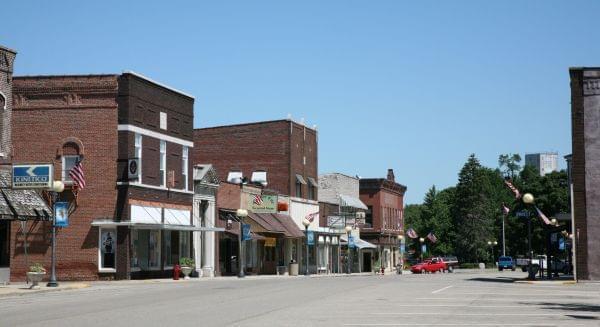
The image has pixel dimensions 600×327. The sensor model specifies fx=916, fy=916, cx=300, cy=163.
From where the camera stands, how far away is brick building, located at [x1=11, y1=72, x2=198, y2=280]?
164ft

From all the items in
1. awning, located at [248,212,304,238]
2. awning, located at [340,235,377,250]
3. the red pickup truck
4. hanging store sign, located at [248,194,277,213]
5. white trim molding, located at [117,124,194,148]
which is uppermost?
white trim molding, located at [117,124,194,148]

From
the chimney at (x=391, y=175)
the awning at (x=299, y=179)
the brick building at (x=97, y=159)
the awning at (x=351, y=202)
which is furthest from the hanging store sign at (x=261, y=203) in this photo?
the chimney at (x=391, y=175)

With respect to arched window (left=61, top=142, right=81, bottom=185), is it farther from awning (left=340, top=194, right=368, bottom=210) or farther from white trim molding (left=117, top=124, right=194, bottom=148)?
awning (left=340, top=194, right=368, bottom=210)

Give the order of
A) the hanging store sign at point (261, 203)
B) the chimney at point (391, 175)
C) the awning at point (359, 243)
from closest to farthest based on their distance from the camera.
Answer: the hanging store sign at point (261, 203)
the awning at point (359, 243)
the chimney at point (391, 175)

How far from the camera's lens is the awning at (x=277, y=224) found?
68.9 metres

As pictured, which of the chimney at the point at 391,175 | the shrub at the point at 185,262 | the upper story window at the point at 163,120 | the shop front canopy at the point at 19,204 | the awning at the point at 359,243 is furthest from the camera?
the chimney at the point at 391,175

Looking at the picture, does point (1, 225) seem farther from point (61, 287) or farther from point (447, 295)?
point (447, 295)

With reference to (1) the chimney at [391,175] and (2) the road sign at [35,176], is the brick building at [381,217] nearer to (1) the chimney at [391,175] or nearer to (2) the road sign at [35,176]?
(1) the chimney at [391,175]

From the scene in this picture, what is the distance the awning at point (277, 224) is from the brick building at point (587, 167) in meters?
27.3

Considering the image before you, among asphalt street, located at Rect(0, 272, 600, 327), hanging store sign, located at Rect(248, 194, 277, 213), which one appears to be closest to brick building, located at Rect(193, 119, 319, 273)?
hanging store sign, located at Rect(248, 194, 277, 213)

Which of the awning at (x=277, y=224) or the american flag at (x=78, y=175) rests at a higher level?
the american flag at (x=78, y=175)

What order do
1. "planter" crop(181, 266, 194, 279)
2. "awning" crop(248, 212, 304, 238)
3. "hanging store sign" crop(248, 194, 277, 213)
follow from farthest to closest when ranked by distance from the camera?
"awning" crop(248, 212, 304, 238) < "hanging store sign" crop(248, 194, 277, 213) < "planter" crop(181, 266, 194, 279)

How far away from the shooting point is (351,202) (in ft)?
315

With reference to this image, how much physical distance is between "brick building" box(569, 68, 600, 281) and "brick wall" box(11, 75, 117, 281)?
81.6 feet
